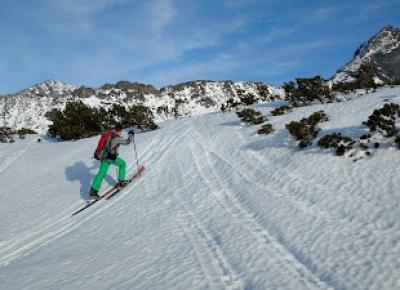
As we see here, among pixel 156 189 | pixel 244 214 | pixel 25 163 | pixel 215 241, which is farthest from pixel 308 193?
pixel 25 163

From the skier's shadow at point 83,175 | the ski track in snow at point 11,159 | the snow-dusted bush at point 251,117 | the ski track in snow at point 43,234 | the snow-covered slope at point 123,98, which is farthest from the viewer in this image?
the snow-covered slope at point 123,98

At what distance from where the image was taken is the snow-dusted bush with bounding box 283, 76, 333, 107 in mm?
17641

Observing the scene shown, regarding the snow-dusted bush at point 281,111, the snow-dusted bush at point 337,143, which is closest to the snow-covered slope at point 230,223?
the snow-dusted bush at point 337,143

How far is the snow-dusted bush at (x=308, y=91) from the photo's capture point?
Result: 57.9 ft

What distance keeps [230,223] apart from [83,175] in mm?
9789

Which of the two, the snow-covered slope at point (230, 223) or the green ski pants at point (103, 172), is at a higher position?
the green ski pants at point (103, 172)

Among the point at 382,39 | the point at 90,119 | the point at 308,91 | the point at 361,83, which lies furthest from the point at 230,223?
the point at 382,39

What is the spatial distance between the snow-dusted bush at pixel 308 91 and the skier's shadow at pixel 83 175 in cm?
852

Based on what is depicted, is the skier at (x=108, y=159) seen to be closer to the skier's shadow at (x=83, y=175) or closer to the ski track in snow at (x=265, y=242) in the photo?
the skier's shadow at (x=83, y=175)

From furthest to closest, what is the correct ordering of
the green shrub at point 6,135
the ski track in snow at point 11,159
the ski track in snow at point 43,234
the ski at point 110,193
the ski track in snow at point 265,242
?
the green shrub at point 6,135, the ski track in snow at point 11,159, the ski at point 110,193, the ski track in snow at point 43,234, the ski track in snow at point 265,242

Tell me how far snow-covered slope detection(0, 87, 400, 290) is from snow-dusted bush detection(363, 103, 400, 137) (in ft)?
1.86

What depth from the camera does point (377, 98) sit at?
44.8 ft

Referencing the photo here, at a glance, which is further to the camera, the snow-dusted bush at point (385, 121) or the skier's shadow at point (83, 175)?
the skier's shadow at point (83, 175)

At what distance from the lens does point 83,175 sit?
1619 cm
